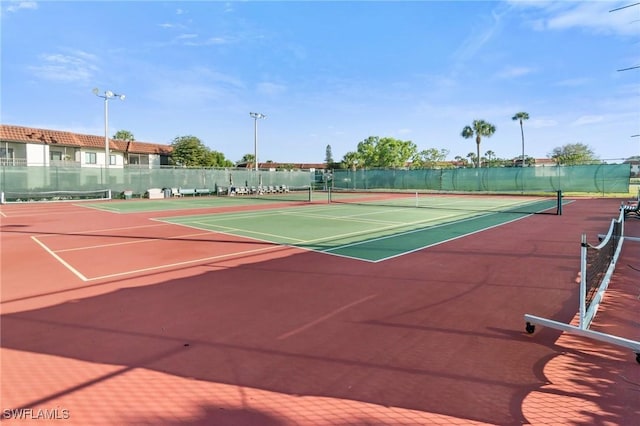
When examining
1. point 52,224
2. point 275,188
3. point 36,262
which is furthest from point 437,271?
point 275,188

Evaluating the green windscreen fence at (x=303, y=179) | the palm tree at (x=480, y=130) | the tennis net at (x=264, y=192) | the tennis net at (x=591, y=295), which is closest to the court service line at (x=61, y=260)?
the tennis net at (x=591, y=295)

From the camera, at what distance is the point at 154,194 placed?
33906 millimetres

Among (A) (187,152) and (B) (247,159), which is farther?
(B) (247,159)

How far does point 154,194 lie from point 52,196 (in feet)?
24.9

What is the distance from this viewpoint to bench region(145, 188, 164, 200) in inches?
1326

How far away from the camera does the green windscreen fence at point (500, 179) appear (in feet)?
109

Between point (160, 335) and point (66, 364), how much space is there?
995 mm

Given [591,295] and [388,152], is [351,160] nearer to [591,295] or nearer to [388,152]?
[388,152]

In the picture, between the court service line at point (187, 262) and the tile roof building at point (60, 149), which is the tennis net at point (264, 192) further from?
the court service line at point (187, 262)

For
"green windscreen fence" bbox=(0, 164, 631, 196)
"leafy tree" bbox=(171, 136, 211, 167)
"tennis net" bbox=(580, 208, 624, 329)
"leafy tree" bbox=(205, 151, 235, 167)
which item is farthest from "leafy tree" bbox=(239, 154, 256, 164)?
"tennis net" bbox=(580, 208, 624, 329)

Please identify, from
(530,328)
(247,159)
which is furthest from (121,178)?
(247,159)

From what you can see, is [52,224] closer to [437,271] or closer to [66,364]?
[66,364]

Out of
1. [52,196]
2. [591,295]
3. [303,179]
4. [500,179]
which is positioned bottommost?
[591,295]

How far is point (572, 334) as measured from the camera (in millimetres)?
4750
